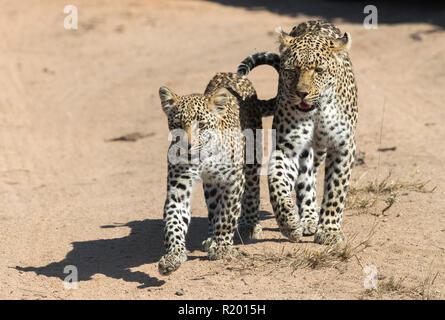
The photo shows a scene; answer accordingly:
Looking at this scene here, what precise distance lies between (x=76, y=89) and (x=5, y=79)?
1892mm

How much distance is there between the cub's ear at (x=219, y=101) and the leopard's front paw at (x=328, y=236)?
168 cm

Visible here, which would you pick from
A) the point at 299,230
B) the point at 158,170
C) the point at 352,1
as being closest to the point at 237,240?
the point at 299,230

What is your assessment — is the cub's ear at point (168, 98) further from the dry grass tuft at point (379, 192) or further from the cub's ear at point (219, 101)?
the dry grass tuft at point (379, 192)

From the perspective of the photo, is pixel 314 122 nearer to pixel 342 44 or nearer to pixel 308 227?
pixel 342 44

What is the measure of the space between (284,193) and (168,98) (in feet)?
4.88

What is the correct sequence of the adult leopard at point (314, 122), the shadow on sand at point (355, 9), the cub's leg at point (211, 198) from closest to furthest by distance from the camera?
1. the adult leopard at point (314, 122)
2. the cub's leg at point (211, 198)
3. the shadow on sand at point (355, 9)

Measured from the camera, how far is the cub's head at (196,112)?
7.32 meters

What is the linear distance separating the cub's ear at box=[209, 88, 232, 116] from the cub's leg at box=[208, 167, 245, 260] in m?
0.61

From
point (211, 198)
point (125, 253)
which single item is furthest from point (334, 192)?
point (125, 253)

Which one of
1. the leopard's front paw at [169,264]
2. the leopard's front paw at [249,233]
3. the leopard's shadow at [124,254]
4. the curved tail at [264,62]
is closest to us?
the leopard's front paw at [169,264]

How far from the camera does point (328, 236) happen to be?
8.04 metres

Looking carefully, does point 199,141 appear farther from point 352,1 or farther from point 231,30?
point 352,1

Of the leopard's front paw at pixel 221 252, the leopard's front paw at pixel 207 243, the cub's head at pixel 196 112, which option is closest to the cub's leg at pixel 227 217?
the leopard's front paw at pixel 221 252

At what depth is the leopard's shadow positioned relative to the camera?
775 centimetres
